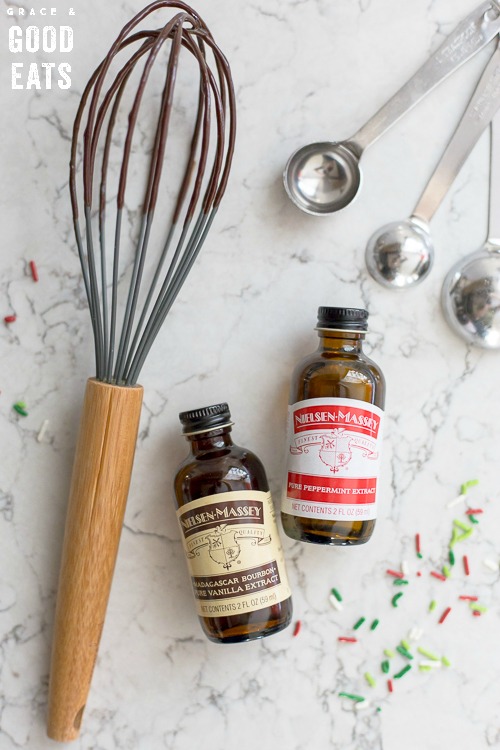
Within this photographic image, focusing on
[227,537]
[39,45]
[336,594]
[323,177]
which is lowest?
[336,594]

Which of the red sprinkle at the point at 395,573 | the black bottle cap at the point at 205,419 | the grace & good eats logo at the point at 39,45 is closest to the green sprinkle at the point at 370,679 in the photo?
the red sprinkle at the point at 395,573

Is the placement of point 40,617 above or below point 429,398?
below

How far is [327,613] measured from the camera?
0.80m

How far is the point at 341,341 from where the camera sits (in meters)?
0.74

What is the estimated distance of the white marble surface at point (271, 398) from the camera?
78 centimetres

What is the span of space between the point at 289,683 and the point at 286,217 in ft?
1.66

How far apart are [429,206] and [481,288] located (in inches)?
4.1

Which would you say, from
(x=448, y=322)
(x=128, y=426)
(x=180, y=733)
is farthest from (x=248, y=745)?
(x=448, y=322)


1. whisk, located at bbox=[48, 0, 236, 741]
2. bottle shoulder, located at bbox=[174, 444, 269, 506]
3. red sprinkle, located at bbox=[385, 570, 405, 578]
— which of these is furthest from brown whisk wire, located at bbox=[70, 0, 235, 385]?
red sprinkle, located at bbox=[385, 570, 405, 578]

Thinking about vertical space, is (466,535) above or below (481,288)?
below

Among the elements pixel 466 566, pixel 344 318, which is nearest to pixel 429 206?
pixel 344 318

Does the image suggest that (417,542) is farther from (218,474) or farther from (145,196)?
(145,196)

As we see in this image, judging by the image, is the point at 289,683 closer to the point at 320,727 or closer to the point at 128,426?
the point at 320,727

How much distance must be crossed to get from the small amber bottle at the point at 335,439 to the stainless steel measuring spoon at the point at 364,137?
0.14m
